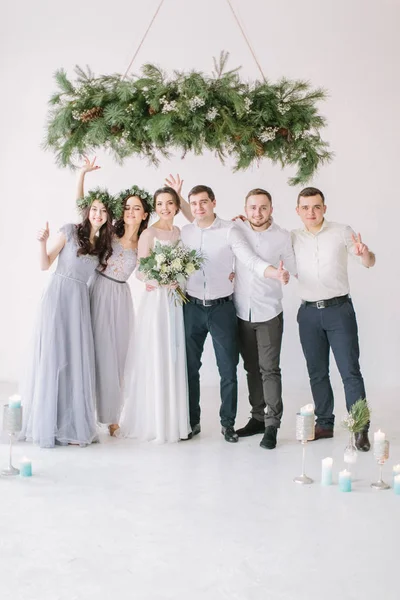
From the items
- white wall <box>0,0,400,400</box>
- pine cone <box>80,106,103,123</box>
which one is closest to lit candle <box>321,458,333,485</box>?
pine cone <box>80,106,103,123</box>

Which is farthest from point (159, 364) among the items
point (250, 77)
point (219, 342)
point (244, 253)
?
point (250, 77)

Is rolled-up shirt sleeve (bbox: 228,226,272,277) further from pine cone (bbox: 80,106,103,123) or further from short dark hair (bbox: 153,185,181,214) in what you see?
pine cone (bbox: 80,106,103,123)

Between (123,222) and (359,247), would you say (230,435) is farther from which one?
(123,222)

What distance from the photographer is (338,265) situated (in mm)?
5688

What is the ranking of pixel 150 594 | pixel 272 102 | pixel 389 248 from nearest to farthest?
pixel 150 594, pixel 272 102, pixel 389 248

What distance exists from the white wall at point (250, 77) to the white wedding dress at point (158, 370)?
285cm

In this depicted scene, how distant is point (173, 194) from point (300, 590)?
3.24m

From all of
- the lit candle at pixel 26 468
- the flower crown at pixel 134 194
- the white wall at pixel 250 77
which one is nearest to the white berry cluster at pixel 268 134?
the flower crown at pixel 134 194

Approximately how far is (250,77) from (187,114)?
3811 millimetres

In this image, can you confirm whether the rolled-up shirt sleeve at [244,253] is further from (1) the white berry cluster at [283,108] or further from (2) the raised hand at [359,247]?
(1) the white berry cluster at [283,108]

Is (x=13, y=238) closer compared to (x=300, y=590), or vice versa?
(x=300, y=590)

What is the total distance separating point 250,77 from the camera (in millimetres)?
8297

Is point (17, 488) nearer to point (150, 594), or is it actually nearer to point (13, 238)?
point (150, 594)

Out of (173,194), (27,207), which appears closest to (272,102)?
(173,194)
